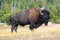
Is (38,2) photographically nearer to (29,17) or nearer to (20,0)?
(20,0)

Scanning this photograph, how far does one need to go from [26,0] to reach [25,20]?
57249 mm

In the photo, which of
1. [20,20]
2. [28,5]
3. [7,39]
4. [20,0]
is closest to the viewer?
[7,39]

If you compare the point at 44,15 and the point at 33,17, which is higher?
the point at 44,15

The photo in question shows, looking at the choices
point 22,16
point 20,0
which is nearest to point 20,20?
point 22,16

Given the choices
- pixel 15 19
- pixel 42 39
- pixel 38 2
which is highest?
pixel 42 39

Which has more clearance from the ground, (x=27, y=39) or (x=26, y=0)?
(x=27, y=39)

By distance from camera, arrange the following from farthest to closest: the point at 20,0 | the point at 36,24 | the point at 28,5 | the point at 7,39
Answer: the point at 20,0 < the point at 28,5 < the point at 36,24 < the point at 7,39

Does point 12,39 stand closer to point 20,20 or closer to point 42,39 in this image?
point 42,39

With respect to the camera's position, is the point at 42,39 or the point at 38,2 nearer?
the point at 42,39

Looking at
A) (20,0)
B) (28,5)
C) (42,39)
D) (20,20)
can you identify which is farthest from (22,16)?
(20,0)

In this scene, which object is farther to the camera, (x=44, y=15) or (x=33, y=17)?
(x=33, y=17)

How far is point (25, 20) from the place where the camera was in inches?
659

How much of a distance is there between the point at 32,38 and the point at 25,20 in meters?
7.40

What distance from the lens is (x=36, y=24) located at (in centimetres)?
1602
